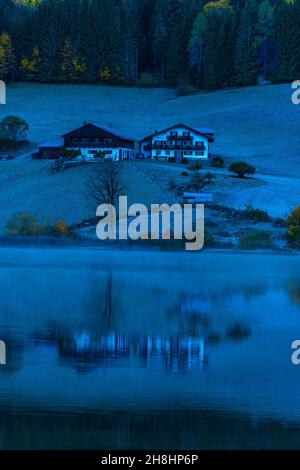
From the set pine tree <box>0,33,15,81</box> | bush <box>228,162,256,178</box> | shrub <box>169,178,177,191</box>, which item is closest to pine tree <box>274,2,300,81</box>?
pine tree <box>0,33,15,81</box>

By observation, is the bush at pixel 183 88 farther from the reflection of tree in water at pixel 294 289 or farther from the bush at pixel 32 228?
the reflection of tree in water at pixel 294 289

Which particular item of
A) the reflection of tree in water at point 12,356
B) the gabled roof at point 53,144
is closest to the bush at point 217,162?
the gabled roof at point 53,144

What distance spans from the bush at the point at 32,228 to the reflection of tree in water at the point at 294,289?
25962mm

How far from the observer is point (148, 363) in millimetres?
23078

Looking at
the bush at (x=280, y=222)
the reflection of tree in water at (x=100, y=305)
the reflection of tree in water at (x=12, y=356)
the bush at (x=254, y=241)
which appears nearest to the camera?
the reflection of tree in water at (x=12, y=356)

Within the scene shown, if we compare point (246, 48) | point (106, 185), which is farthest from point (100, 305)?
point (246, 48)

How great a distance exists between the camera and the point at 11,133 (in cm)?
10762

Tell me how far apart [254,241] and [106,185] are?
17.3 m

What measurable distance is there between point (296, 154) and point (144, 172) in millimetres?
23181

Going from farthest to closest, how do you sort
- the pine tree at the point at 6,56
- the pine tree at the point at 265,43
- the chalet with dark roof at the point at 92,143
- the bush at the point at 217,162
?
the pine tree at the point at 6,56 → the pine tree at the point at 265,43 → the chalet with dark roof at the point at 92,143 → the bush at the point at 217,162

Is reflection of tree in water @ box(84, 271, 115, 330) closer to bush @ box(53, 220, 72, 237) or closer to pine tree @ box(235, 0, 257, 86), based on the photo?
bush @ box(53, 220, 72, 237)

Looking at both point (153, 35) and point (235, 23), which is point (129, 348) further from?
point (153, 35)

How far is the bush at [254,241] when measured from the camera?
208 feet

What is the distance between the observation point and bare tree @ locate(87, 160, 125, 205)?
251 feet
